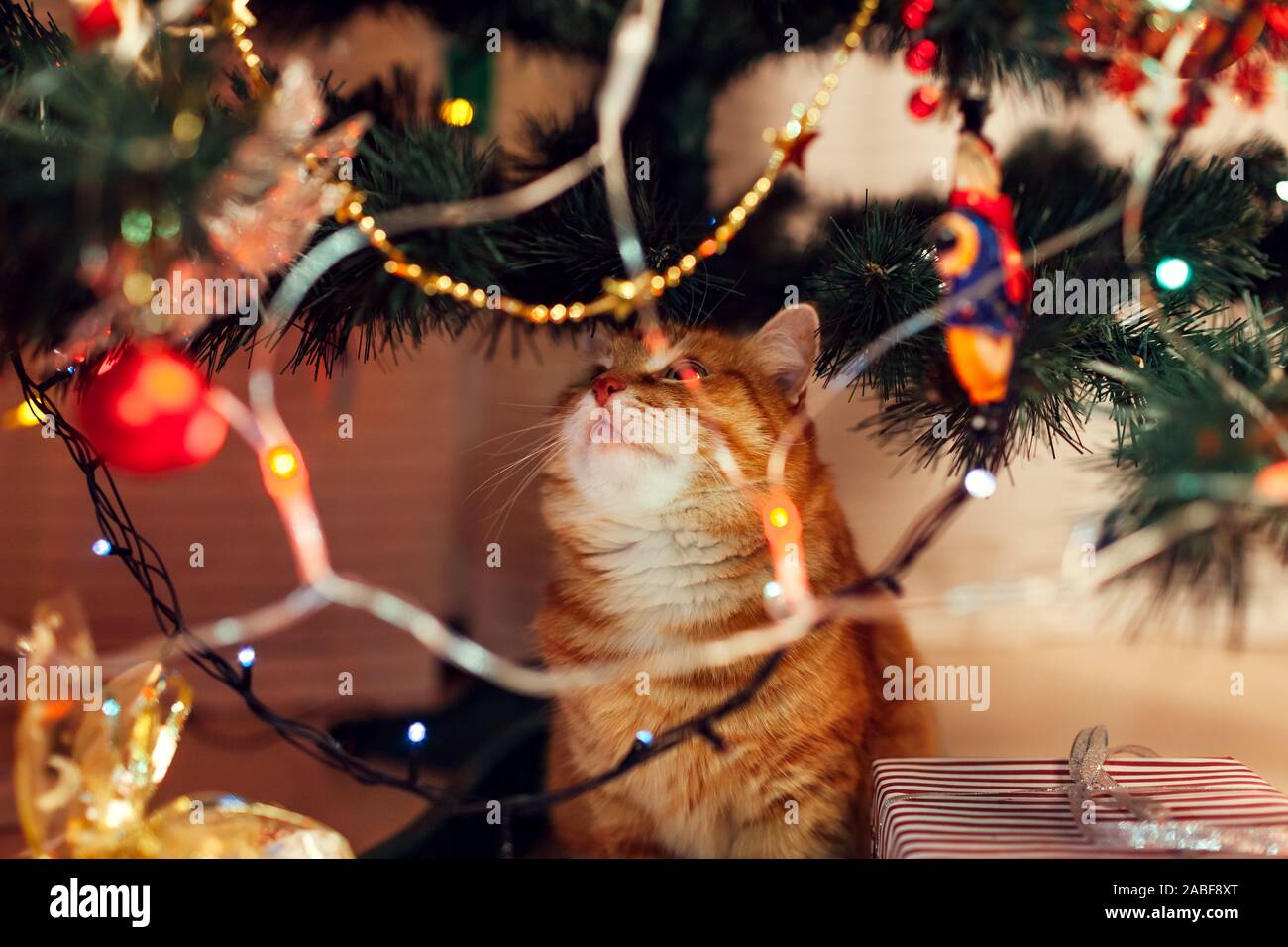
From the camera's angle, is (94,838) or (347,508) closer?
(94,838)

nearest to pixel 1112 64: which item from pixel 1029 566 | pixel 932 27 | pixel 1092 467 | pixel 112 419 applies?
pixel 932 27

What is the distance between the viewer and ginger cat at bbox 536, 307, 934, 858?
2.88ft

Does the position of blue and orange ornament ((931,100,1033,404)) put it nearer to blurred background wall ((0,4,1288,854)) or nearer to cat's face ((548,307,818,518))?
cat's face ((548,307,818,518))

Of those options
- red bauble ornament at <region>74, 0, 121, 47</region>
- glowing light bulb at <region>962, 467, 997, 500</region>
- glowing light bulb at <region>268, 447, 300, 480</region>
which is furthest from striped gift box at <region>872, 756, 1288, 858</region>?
red bauble ornament at <region>74, 0, 121, 47</region>

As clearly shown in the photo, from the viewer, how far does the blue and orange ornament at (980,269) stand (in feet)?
2.14

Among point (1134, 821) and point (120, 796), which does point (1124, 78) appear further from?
point (120, 796)

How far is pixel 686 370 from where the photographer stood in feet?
3.20

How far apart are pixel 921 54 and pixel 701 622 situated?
0.52 m

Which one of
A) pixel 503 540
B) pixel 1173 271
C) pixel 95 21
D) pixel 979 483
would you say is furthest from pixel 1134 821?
pixel 503 540

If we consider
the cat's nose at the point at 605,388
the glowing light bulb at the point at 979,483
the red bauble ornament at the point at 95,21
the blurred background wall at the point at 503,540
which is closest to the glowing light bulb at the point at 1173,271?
the glowing light bulb at the point at 979,483

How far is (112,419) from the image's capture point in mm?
628
